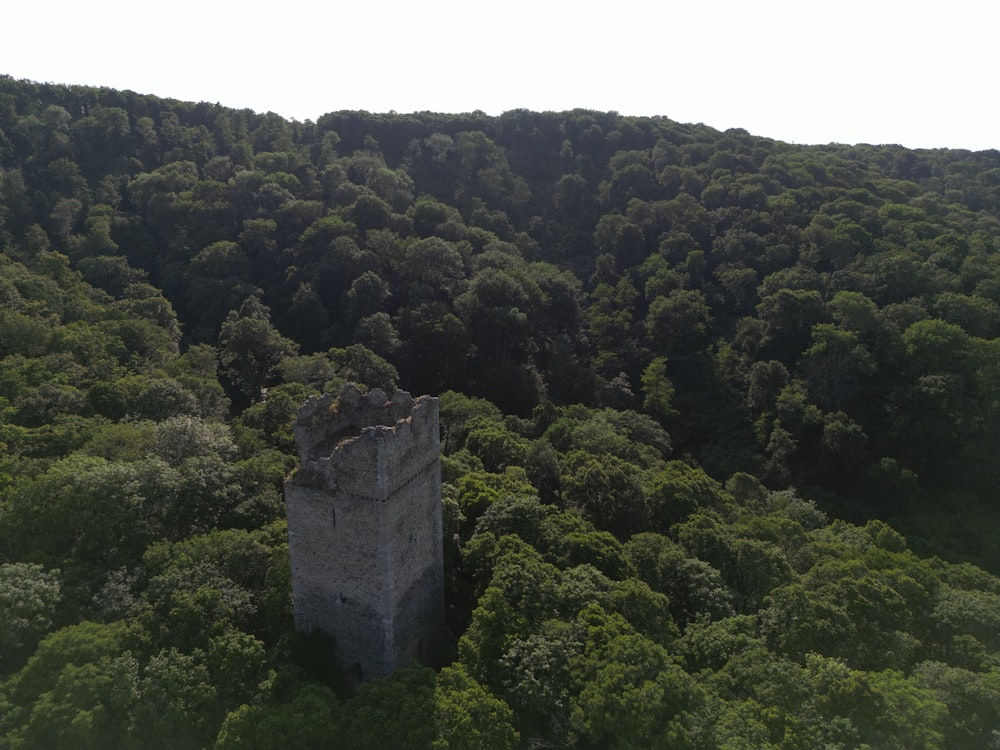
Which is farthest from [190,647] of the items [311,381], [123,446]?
[311,381]

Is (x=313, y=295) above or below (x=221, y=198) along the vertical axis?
below

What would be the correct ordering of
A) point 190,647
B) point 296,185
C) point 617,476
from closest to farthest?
point 190,647
point 617,476
point 296,185

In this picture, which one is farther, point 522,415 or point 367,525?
point 522,415

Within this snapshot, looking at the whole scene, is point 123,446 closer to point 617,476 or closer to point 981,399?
point 617,476

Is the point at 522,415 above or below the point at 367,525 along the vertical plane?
below

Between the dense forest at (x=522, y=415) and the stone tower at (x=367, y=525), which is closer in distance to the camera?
the dense forest at (x=522, y=415)
